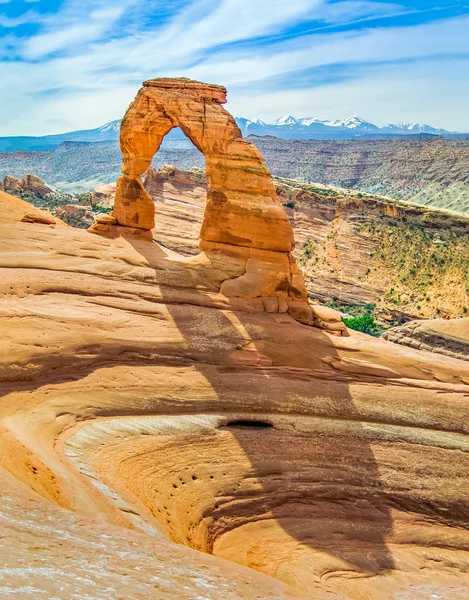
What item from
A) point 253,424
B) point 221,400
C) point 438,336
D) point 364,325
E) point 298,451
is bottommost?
point 364,325

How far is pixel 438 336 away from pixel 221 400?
1155 centimetres

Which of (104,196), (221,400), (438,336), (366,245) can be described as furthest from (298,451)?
(104,196)

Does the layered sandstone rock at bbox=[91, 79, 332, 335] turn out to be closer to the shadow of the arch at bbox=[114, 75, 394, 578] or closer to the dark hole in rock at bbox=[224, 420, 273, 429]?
the shadow of the arch at bbox=[114, 75, 394, 578]

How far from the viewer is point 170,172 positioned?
3686 inches

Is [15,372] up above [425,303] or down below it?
above

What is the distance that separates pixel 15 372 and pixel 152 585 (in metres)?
10.6

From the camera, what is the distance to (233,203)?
896 inches

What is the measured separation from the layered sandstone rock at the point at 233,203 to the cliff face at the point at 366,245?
41.2 metres

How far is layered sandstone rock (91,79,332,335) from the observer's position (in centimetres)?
2250

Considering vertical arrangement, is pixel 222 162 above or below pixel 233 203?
above

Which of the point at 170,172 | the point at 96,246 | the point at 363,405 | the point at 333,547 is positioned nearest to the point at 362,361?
the point at 363,405

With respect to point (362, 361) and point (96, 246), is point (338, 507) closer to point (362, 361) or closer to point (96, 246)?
point (362, 361)

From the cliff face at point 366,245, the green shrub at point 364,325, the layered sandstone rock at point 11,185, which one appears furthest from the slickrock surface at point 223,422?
the layered sandstone rock at point 11,185

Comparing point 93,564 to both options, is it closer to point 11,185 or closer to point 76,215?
point 76,215
